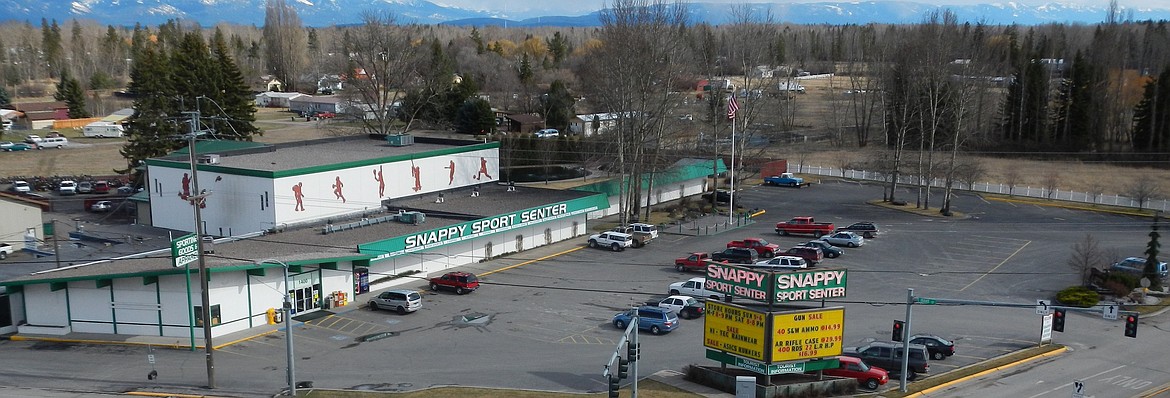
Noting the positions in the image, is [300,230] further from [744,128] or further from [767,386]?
[744,128]

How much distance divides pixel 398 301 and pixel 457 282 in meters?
3.95

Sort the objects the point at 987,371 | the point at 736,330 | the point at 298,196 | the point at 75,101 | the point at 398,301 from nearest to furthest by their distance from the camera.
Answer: the point at 736,330
the point at 987,371
the point at 398,301
the point at 298,196
the point at 75,101

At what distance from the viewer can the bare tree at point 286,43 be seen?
160500mm

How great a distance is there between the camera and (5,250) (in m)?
49.2

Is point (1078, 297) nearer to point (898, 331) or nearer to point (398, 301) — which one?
point (898, 331)

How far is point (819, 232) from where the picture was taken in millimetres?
55469

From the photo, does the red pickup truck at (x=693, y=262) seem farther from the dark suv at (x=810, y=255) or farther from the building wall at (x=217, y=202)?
the building wall at (x=217, y=202)

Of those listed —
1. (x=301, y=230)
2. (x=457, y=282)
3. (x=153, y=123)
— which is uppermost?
(x=153, y=123)

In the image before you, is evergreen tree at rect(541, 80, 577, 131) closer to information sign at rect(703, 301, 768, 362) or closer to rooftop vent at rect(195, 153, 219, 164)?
rooftop vent at rect(195, 153, 219, 164)

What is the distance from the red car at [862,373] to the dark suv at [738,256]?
18035 millimetres

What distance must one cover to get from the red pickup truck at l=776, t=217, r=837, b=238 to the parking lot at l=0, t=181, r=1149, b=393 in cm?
93

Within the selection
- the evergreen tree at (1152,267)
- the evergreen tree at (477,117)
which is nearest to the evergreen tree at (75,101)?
the evergreen tree at (477,117)

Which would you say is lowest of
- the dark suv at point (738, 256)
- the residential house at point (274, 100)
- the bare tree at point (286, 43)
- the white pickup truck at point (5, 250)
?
the white pickup truck at point (5, 250)

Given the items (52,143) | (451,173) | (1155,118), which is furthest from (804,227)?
(52,143)
